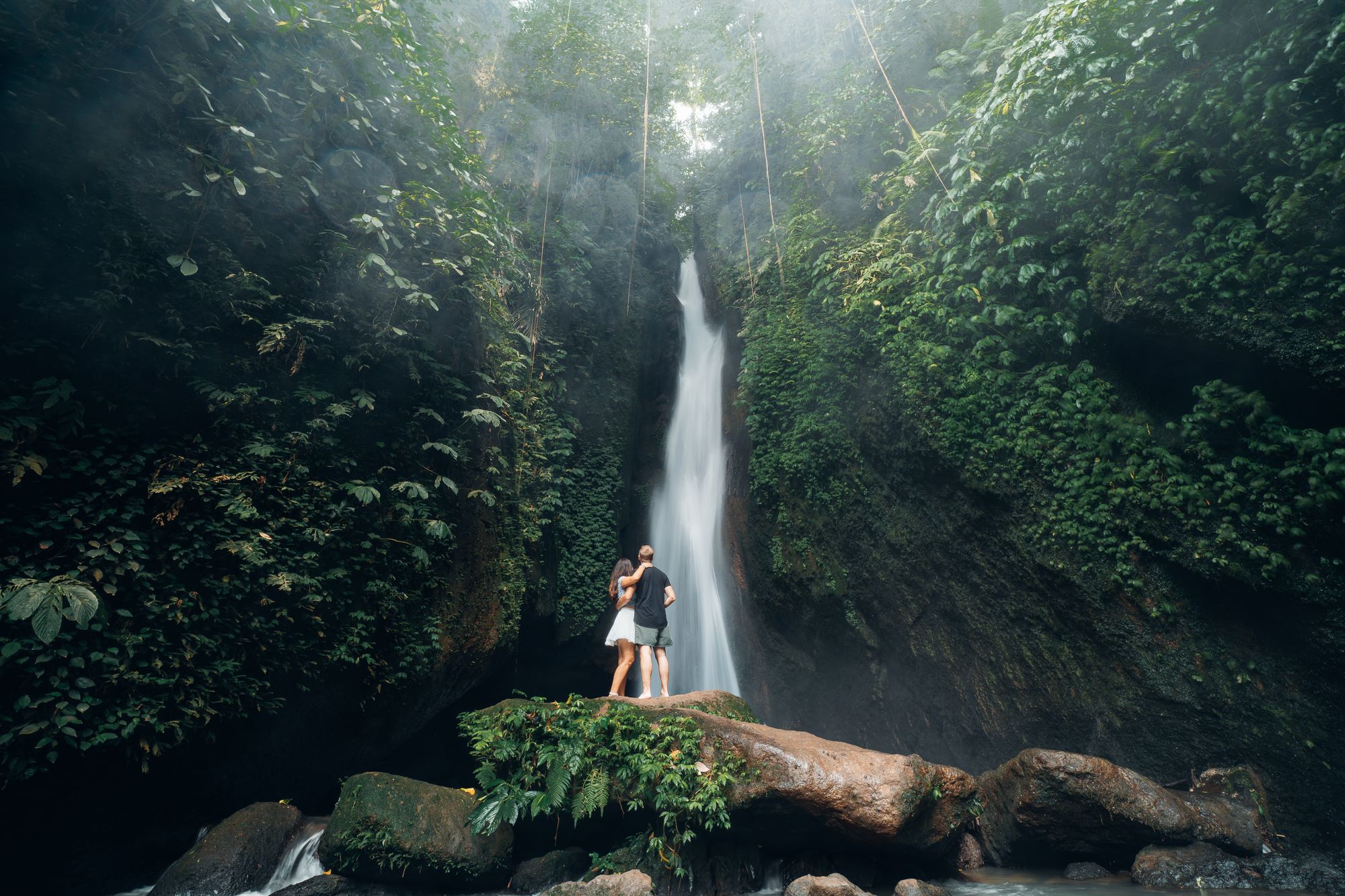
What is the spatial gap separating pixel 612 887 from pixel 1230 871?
482 cm

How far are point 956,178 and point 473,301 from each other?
20.8ft

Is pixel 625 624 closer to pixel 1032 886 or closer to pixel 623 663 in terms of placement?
pixel 623 663

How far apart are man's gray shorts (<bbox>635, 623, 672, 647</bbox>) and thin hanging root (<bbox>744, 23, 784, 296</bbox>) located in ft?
21.9

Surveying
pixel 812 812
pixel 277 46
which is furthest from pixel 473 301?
pixel 812 812

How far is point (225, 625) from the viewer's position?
15.9 ft

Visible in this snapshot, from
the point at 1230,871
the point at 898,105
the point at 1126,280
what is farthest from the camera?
A: the point at 898,105

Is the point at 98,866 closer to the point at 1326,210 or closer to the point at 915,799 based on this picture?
the point at 915,799

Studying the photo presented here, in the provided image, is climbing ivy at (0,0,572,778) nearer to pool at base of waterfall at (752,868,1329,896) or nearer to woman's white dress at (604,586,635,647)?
woman's white dress at (604,586,635,647)

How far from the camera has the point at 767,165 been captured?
1330cm

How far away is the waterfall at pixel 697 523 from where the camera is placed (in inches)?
456

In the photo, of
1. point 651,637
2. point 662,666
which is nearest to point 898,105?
point 651,637

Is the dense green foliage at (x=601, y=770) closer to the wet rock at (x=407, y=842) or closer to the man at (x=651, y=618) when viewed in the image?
the wet rock at (x=407, y=842)

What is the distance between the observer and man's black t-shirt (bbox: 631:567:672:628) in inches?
299

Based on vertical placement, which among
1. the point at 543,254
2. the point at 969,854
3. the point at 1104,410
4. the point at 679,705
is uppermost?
the point at 543,254
